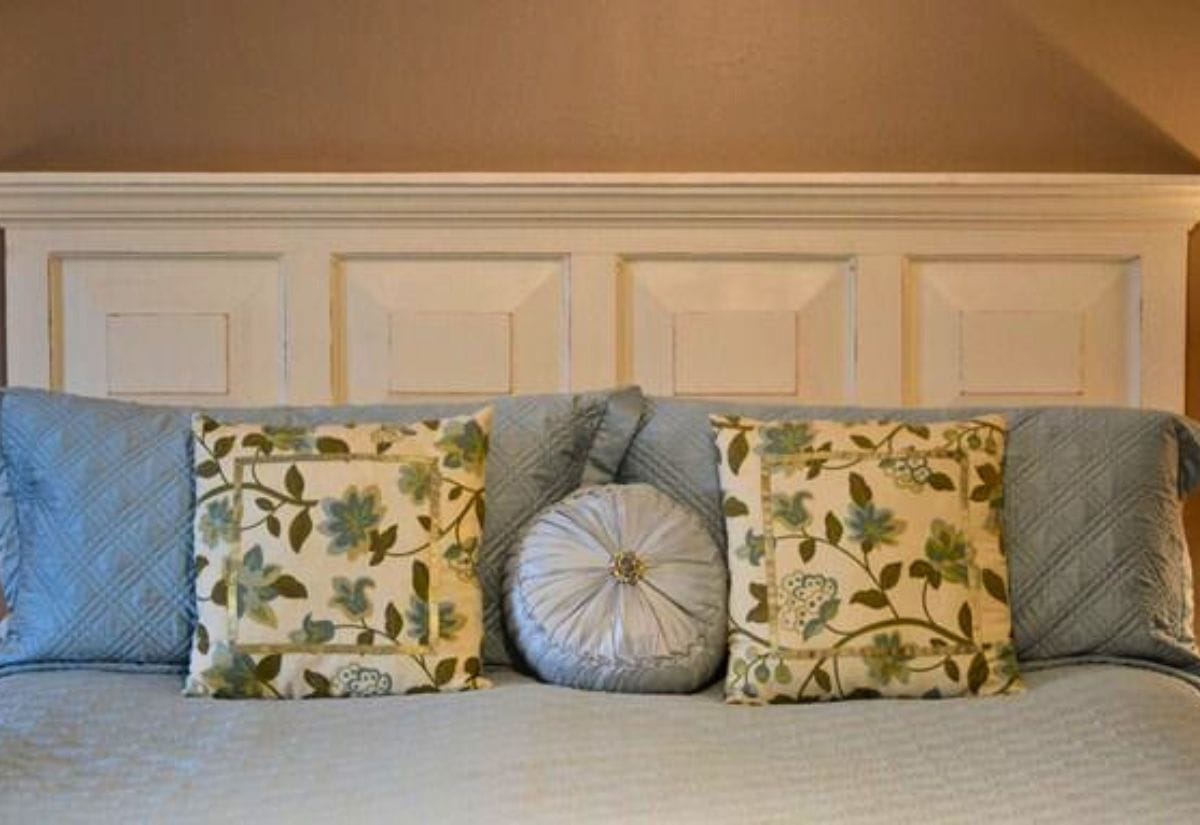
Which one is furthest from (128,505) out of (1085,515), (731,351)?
(1085,515)

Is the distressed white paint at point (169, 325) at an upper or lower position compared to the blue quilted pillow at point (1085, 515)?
upper

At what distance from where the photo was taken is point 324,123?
216cm

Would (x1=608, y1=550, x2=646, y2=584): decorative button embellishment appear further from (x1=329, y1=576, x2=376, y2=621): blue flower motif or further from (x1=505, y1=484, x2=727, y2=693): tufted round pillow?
(x1=329, y1=576, x2=376, y2=621): blue flower motif

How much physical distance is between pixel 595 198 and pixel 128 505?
0.87 meters

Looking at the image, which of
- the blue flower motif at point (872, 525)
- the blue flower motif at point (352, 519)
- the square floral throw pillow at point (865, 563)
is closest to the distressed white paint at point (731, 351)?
the square floral throw pillow at point (865, 563)

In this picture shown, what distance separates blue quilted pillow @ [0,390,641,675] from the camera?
1619mm

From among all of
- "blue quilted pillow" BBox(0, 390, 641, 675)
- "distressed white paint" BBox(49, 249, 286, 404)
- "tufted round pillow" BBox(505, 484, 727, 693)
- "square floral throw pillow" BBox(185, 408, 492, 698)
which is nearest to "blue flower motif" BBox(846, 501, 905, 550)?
"tufted round pillow" BBox(505, 484, 727, 693)

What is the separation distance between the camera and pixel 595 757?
1259mm

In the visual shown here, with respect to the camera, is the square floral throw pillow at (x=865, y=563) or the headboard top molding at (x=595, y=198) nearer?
the square floral throw pillow at (x=865, y=563)

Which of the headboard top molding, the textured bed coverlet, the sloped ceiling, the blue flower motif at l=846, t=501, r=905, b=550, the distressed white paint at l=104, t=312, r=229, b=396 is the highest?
the sloped ceiling

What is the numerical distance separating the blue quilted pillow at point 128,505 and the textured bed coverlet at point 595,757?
0.10 metres

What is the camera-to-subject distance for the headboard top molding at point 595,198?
2102 millimetres

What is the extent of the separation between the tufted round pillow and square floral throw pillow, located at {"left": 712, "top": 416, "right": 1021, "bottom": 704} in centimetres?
4

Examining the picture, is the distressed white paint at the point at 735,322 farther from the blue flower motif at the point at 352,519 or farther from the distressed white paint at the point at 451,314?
the blue flower motif at the point at 352,519
